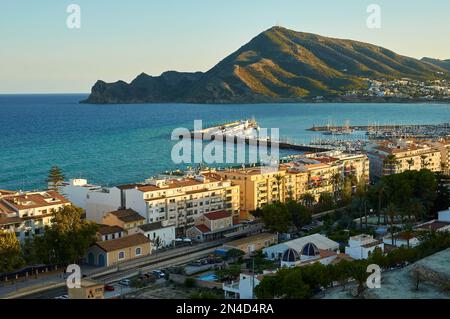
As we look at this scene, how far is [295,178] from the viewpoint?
34531 mm

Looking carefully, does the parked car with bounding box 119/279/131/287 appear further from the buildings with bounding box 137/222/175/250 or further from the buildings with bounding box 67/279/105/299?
the buildings with bounding box 137/222/175/250

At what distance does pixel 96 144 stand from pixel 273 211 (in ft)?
162

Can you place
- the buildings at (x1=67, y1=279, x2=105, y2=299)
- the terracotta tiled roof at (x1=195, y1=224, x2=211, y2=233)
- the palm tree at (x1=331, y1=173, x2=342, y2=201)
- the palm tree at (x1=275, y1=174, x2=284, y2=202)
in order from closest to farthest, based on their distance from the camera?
the buildings at (x1=67, y1=279, x2=105, y2=299)
the terracotta tiled roof at (x1=195, y1=224, x2=211, y2=233)
the palm tree at (x1=275, y1=174, x2=284, y2=202)
the palm tree at (x1=331, y1=173, x2=342, y2=201)

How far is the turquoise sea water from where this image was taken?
52.3 metres

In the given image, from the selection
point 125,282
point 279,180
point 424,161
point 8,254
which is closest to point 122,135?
point 424,161

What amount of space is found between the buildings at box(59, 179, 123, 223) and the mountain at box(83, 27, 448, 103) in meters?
131

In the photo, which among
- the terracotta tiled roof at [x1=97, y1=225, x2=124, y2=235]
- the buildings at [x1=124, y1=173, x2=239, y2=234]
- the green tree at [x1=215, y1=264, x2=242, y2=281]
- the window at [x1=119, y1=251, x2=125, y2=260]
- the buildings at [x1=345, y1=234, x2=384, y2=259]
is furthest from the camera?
the buildings at [x1=124, y1=173, x2=239, y2=234]

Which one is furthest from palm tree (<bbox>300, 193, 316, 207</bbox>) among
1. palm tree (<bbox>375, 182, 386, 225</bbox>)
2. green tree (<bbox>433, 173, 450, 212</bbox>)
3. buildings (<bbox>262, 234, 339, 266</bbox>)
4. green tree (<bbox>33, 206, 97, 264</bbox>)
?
green tree (<bbox>33, 206, 97, 264</bbox>)

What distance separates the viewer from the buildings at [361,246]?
2256 centimetres

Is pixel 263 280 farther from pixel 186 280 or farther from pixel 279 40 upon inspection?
pixel 279 40

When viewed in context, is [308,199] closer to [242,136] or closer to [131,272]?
[131,272]

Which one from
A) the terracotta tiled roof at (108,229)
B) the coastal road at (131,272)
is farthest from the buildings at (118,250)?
the coastal road at (131,272)

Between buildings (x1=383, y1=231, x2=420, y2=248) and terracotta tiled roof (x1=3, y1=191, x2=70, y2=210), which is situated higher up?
terracotta tiled roof (x1=3, y1=191, x2=70, y2=210)
